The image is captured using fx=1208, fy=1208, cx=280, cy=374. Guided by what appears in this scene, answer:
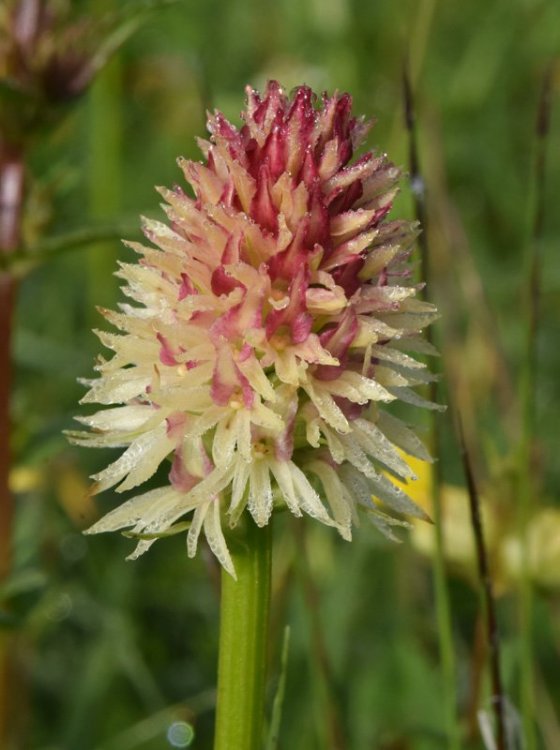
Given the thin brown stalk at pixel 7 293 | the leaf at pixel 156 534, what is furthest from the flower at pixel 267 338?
the thin brown stalk at pixel 7 293

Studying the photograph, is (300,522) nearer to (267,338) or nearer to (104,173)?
(267,338)

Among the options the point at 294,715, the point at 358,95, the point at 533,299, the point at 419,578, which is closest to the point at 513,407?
the point at 419,578

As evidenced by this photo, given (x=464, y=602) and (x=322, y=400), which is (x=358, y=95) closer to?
(x=464, y=602)

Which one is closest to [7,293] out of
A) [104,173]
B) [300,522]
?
[300,522]

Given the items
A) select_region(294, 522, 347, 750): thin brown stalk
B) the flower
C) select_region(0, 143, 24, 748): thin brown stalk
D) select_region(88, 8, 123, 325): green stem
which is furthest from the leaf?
select_region(88, 8, 123, 325): green stem

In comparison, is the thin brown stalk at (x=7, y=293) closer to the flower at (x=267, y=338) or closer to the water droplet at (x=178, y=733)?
the water droplet at (x=178, y=733)

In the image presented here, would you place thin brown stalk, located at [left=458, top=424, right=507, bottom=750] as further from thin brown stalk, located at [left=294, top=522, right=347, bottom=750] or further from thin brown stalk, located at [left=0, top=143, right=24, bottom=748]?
thin brown stalk, located at [left=0, top=143, right=24, bottom=748]
